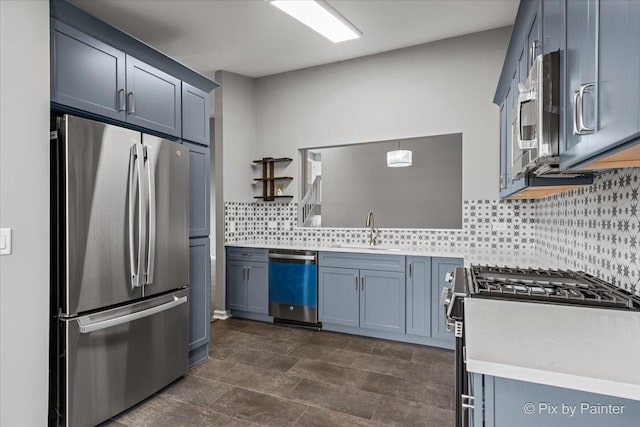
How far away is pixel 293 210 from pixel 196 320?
2053 millimetres

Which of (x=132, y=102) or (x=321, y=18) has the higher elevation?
(x=321, y=18)

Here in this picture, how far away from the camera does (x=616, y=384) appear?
81 cm

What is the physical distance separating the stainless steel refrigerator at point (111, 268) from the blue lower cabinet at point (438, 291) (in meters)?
2.24

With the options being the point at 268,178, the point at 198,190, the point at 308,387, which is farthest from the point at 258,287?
the point at 308,387

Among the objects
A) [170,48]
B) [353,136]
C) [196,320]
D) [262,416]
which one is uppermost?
[170,48]

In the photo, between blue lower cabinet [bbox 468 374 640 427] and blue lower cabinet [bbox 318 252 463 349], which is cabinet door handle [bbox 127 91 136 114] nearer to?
blue lower cabinet [bbox 318 252 463 349]

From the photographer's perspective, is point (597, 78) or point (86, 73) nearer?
point (597, 78)

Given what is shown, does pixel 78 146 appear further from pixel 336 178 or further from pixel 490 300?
pixel 336 178

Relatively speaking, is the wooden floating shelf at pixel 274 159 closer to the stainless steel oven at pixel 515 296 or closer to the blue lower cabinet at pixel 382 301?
the blue lower cabinet at pixel 382 301

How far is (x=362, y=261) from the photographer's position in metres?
3.61

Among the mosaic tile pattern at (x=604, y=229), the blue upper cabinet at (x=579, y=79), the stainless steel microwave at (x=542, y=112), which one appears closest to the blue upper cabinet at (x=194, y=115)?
the stainless steel microwave at (x=542, y=112)

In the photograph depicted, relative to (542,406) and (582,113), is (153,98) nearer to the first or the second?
(582,113)

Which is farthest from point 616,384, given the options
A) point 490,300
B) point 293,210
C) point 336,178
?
point 336,178
